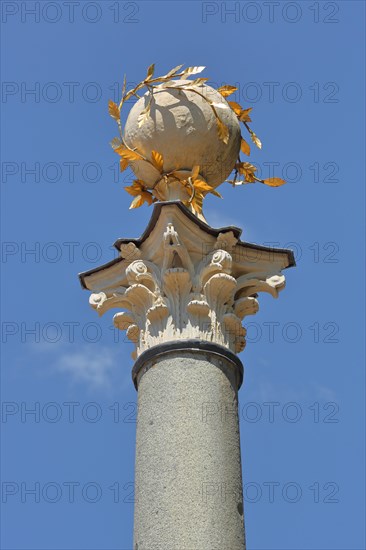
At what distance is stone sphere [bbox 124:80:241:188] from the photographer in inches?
541

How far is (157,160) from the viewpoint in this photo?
1376cm

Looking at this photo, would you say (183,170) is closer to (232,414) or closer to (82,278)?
(82,278)

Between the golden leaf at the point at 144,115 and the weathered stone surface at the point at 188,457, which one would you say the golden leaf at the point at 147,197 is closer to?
the golden leaf at the point at 144,115

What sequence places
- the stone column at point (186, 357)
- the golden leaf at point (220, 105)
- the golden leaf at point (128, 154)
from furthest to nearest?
1. the golden leaf at point (220, 105)
2. the golden leaf at point (128, 154)
3. the stone column at point (186, 357)

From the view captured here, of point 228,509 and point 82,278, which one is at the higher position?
point 82,278

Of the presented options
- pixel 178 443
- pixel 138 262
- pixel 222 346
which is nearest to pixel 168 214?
pixel 138 262

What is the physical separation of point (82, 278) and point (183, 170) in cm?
171

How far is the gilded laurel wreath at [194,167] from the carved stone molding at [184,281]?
0.70m

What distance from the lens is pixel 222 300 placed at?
1283 cm

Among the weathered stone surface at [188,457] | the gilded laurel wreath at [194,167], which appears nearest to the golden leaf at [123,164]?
the gilded laurel wreath at [194,167]

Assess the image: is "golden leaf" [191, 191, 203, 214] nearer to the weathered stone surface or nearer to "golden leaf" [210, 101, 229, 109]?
"golden leaf" [210, 101, 229, 109]

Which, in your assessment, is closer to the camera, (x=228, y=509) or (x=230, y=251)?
(x=228, y=509)

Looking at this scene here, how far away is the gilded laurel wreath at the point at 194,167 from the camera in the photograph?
13.7 m

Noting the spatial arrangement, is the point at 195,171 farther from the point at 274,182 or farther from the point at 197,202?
the point at 274,182
